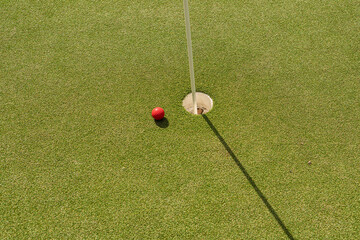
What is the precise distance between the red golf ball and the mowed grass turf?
0.14m

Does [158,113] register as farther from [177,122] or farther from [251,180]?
[251,180]

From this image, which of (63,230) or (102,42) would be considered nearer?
(63,230)

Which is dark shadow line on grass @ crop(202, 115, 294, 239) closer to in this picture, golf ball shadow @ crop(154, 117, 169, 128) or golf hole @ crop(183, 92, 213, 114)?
golf hole @ crop(183, 92, 213, 114)

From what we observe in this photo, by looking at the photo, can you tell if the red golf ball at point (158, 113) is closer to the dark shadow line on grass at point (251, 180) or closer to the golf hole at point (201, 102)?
the golf hole at point (201, 102)

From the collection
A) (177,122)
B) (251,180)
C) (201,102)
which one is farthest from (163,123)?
(251,180)

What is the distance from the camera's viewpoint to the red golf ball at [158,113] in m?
4.03

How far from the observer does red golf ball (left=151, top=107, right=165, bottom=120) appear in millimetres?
4031

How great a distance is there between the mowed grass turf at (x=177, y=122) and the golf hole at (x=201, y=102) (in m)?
0.10

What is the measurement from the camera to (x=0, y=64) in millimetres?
4867

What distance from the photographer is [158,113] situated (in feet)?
13.2

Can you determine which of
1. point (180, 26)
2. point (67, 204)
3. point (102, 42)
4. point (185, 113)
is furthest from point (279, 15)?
point (67, 204)

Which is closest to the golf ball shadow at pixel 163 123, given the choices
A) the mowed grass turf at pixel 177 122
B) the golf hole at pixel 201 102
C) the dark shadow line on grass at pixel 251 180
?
the mowed grass turf at pixel 177 122

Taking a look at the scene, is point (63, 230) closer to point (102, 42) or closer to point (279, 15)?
point (102, 42)

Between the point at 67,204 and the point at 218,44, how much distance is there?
3210 mm
